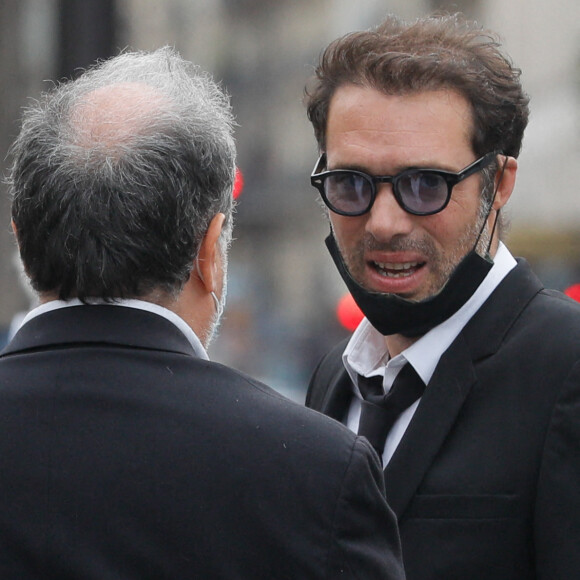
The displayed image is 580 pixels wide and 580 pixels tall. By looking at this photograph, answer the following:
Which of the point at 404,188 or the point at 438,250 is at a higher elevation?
the point at 404,188

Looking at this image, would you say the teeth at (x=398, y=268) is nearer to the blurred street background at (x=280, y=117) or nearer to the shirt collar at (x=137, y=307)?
the shirt collar at (x=137, y=307)

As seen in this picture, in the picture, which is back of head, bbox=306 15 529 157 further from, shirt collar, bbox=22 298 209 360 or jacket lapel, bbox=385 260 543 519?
shirt collar, bbox=22 298 209 360

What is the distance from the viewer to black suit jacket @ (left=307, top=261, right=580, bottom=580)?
2.22m

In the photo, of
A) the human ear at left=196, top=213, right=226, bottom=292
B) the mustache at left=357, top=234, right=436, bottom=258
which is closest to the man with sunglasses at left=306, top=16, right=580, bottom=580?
the mustache at left=357, top=234, right=436, bottom=258

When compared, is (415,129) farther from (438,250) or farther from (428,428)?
(428,428)

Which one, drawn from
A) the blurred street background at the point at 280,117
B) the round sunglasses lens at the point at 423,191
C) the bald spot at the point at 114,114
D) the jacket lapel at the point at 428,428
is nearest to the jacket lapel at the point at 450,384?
the jacket lapel at the point at 428,428

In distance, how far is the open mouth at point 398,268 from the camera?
2.61 metres

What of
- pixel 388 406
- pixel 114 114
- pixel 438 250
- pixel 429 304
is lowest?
pixel 388 406

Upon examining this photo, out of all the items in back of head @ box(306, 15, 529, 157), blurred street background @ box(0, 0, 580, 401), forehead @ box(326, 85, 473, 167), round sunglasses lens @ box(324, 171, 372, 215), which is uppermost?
back of head @ box(306, 15, 529, 157)

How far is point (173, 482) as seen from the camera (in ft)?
5.98

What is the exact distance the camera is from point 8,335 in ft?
18.8

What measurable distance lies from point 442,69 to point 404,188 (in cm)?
28

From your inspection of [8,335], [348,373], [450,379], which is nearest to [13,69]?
[8,335]

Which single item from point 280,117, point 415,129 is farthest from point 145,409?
point 280,117
